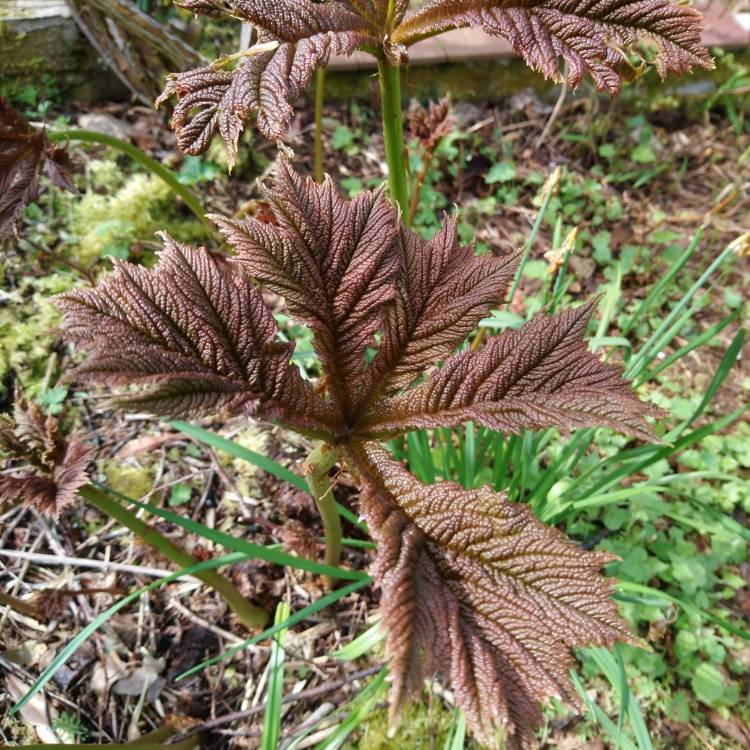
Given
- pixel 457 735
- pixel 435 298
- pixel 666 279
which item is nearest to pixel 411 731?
pixel 457 735

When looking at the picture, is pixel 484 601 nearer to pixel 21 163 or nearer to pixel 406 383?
pixel 406 383

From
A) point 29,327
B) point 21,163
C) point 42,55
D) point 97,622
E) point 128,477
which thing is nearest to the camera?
point 97,622

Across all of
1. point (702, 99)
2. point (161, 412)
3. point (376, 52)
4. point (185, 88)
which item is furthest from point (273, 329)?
point (702, 99)

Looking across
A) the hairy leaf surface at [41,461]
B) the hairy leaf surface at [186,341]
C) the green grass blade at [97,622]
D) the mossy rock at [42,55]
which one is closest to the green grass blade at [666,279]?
the hairy leaf surface at [186,341]

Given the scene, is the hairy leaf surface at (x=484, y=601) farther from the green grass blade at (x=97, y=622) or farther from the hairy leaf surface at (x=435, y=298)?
the green grass blade at (x=97, y=622)

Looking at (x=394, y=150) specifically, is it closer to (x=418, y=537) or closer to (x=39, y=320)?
(x=418, y=537)

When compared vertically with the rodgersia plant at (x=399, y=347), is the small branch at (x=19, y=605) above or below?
below
